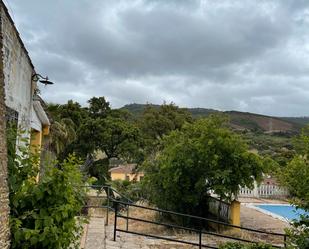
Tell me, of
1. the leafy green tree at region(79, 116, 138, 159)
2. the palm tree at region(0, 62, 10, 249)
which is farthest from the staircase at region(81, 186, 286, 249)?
the leafy green tree at region(79, 116, 138, 159)

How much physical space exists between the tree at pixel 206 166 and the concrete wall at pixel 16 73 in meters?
5.61

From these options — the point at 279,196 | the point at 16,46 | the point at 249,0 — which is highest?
the point at 249,0

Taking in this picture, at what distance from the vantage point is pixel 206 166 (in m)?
12.5

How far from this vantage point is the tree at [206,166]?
12383 millimetres

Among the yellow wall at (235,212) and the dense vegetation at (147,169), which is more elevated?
the dense vegetation at (147,169)

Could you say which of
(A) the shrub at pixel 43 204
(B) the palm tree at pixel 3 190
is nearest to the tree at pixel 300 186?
(A) the shrub at pixel 43 204

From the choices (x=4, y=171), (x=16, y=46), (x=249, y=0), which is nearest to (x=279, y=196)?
(x=249, y=0)

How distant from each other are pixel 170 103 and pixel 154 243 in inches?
1152

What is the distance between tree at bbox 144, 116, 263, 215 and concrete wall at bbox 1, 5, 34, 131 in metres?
5.61

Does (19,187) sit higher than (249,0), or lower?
lower

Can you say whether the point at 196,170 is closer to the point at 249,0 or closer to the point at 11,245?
the point at 249,0

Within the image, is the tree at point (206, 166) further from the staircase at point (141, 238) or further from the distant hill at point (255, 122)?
the distant hill at point (255, 122)

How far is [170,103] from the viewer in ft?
127

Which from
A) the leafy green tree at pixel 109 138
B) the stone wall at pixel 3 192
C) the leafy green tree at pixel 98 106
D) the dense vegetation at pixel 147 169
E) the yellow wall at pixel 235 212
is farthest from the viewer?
the leafy green tree at pixel 98 106
